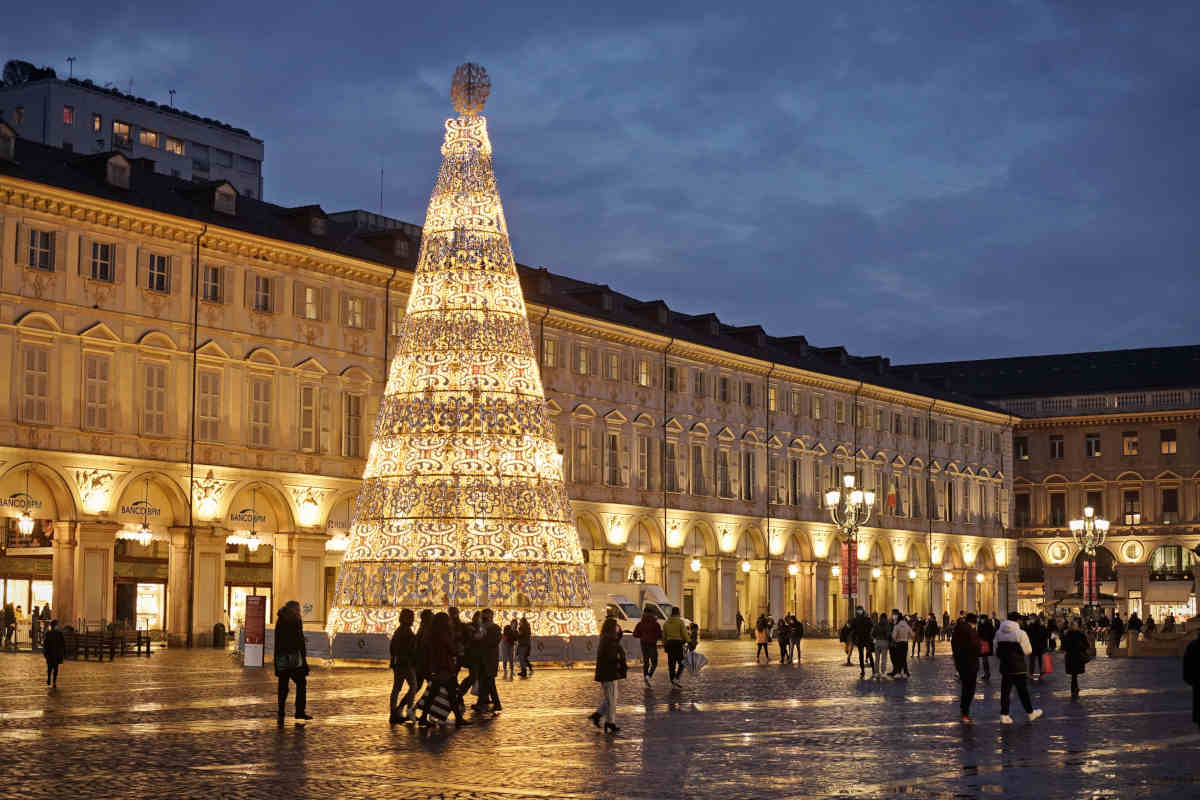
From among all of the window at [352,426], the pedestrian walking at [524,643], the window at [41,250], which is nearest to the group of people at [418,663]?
the pedestrian walking at [524,643]

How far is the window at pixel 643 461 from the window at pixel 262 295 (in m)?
18.7

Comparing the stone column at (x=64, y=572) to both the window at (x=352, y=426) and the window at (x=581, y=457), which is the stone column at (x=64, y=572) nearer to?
the window at (x=352, y=426)

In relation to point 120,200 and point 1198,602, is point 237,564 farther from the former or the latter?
point 1198,602

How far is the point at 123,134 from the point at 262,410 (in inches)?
1491

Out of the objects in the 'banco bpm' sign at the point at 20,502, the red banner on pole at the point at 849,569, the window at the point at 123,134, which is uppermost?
the window at the point at 123,134

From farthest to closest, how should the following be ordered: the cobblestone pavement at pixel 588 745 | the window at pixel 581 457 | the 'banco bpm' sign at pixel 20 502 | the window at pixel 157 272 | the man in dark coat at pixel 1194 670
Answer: the window at pixel 581 457 → the window at pixel 157 272 → the 'banco bpm' sign at pixel 20 502 → the man in dark coat at pixel 1194 670 → the cobblestone pavement at pixel 588 745

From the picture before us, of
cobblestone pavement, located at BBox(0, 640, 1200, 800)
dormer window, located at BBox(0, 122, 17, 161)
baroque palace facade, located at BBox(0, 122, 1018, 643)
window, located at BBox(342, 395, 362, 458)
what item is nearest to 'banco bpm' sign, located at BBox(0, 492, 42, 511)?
baroque palace facade, located at BBox(0, 122, 1018, 643)

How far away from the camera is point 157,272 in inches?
1938

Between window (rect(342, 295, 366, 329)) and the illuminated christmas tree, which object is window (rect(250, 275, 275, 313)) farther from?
the illuminated christmas tree

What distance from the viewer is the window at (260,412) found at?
51.8 metres

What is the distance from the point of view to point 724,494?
72.0m

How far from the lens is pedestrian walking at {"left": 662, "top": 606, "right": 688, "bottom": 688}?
31112mm

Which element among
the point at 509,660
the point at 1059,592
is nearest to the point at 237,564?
the point at 509,660

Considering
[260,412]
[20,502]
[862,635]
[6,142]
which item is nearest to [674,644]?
[862,635]
